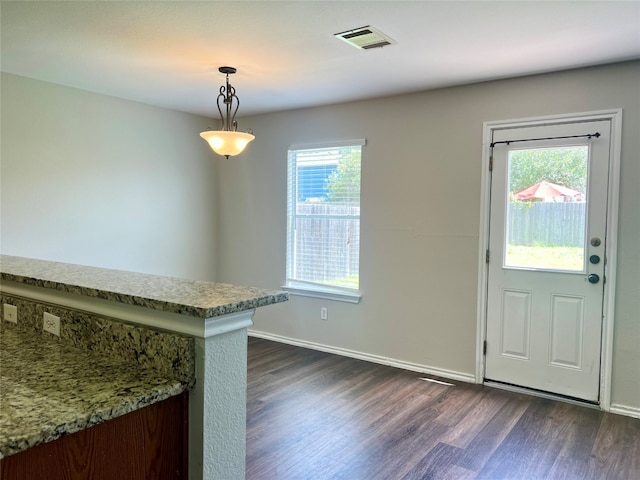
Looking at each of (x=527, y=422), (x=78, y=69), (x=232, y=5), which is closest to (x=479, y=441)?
(x=527, y=422)

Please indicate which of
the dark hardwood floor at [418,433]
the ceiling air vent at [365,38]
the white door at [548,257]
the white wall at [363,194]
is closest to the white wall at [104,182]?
the white wall at [363,194]

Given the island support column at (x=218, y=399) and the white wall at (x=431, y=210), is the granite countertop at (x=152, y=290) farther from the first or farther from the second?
the white wall at (x=431, y=210)

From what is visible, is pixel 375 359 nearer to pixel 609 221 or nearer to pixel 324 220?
pixel 324 220

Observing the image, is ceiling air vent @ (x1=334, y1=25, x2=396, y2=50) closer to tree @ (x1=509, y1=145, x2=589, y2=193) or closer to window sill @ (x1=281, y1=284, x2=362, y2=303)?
tree @ (x1=509, y1=145, x2=589, y2=193)

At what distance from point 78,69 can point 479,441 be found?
12.6 feet

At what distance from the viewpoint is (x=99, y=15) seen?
2.46 metres

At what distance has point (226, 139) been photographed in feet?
10.3

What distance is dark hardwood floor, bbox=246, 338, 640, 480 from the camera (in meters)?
2.46

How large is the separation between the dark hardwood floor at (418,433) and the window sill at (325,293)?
0.79 m

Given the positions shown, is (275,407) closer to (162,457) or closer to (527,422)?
(527,422)

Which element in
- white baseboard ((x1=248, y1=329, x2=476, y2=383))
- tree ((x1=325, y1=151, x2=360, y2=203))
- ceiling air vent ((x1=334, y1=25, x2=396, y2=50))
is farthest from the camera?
tree ((x1=325, y1=151, x2=360, y2=203))

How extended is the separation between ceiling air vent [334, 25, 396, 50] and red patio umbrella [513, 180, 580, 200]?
62.2 inches

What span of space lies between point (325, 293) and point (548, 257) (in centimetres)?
207

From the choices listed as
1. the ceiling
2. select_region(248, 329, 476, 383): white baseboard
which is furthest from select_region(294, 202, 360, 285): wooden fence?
the ceiling
